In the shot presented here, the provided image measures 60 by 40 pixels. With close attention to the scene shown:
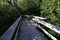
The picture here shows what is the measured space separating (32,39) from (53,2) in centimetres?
748

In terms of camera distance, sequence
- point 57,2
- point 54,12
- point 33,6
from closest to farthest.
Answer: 1. point 57,2
2. point 54,12
3. point 33,6

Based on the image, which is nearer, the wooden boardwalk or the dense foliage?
the wooden boardwalk

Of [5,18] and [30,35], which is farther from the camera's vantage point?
[5,18]

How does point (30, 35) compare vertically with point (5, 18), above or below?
below

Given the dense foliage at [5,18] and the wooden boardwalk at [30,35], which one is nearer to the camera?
the wooden boardwalk at [30,35]

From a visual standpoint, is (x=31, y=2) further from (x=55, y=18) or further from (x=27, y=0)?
(x=55, y=18)

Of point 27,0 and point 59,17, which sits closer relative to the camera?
point 59,17

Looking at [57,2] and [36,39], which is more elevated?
[57,2]

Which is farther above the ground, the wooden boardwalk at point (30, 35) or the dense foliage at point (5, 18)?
the dense foliage at point (5, 18)

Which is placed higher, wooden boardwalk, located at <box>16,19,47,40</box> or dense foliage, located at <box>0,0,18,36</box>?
dense foliage, located at <box>0,0,18,36</box>

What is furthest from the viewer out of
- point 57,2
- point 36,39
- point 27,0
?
point 27,0

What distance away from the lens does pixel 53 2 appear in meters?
17.1

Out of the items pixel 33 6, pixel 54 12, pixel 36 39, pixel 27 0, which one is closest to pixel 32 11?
pixel 33 6

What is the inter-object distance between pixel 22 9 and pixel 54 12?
42.3 meters
